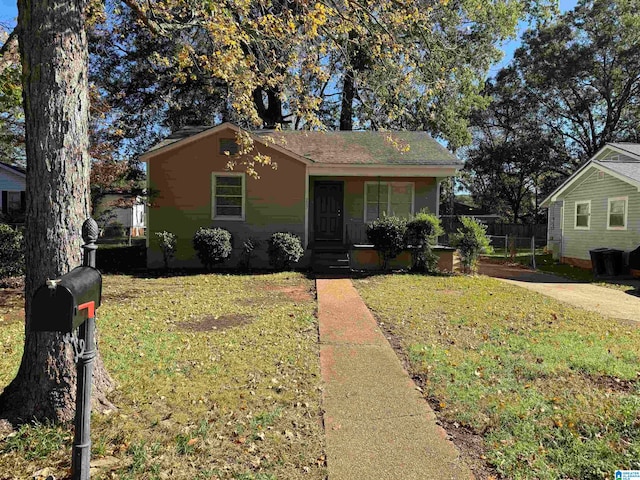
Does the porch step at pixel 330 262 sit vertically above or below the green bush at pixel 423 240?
below

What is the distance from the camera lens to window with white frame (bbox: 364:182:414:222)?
47.8ft

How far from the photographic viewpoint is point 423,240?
1195 cm

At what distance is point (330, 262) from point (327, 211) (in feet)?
7.86

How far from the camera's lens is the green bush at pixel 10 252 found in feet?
31.6

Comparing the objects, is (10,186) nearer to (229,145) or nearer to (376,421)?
(229,145)

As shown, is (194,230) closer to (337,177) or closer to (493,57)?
(337,177)

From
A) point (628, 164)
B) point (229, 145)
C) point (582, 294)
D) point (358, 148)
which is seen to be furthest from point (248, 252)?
point (628, 164)

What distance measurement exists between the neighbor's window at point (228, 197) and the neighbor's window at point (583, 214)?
13.9 metres

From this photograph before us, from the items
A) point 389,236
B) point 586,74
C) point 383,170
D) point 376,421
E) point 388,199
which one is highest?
point 586,74

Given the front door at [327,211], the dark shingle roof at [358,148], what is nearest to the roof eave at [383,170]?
the dark shingle roof at [358,148]

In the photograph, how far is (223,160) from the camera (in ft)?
42.5

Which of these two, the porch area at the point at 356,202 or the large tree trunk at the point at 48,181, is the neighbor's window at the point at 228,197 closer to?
the porch area at the point at 356,202

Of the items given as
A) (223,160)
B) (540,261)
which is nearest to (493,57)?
(540,261)

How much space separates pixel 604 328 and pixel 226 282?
26.3ft
